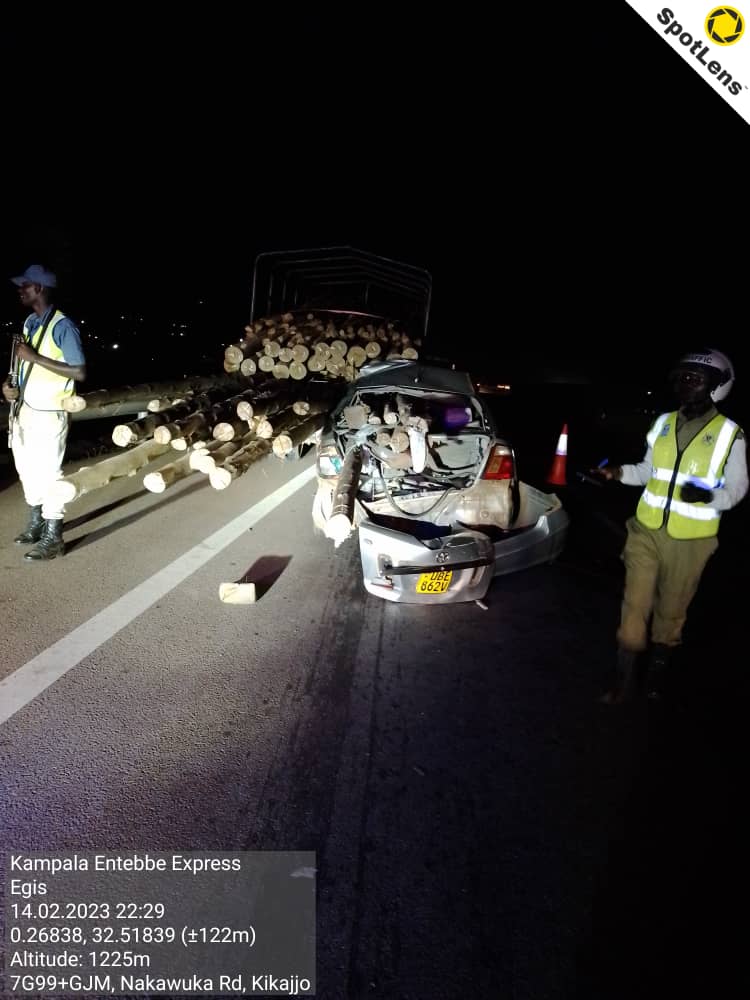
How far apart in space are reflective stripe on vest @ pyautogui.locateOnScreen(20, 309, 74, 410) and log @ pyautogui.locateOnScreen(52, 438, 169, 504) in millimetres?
623

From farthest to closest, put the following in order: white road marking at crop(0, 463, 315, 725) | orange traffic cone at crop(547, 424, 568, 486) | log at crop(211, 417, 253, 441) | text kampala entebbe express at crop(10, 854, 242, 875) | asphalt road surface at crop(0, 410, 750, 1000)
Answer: orange traffic cone at crop(547, 424, 568, 486) → log at crop(211, 417, 253, 441) → white road marking at crop(0, 463, 315, 725) → text kampala entebbe express at crop(10, 854, 242, 875) → asphalt road surface at crop(0, 410, 750, 1000)

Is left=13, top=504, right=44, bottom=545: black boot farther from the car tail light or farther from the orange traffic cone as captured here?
the orange traffic cone

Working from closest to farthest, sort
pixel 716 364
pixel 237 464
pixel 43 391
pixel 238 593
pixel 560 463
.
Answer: pixel 716 364 → pixel 238 593 → pixel 43 391 → pixel 237 464 → pixel 560 463

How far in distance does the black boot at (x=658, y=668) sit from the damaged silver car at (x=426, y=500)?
1.17 meters

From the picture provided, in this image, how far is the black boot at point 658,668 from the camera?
3.72m

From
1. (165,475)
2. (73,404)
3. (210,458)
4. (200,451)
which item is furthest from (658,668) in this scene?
(73,404)

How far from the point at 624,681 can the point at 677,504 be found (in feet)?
3.72

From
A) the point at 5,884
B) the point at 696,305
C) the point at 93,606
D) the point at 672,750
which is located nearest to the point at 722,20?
the point at 672,750

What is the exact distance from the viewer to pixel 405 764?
2922 mm

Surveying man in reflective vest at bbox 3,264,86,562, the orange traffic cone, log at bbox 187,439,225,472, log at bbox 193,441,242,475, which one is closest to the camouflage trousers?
log at bbox 193,441,242,475

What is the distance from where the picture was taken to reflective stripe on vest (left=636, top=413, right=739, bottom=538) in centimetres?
334

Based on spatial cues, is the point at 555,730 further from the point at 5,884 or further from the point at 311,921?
the point at 5,884

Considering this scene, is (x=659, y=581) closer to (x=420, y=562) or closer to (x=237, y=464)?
(x=420, y=562)

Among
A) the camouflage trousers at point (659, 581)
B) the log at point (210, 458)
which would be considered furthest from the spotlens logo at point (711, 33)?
the log at point (210, 458)
